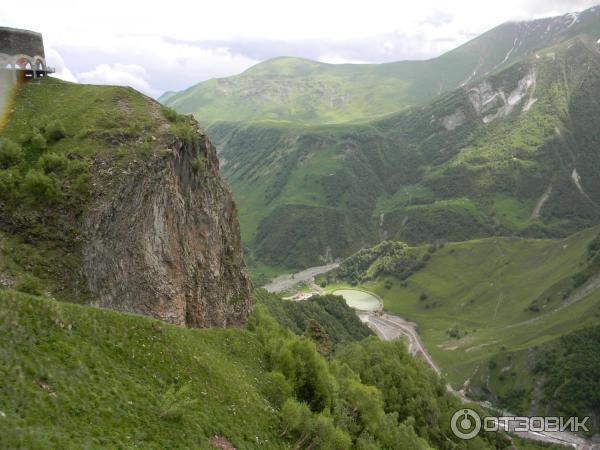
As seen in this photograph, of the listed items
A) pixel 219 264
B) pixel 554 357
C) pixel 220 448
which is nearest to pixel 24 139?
pixel 219 264

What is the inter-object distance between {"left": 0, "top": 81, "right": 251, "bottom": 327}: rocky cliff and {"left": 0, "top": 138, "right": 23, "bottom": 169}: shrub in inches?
27.7

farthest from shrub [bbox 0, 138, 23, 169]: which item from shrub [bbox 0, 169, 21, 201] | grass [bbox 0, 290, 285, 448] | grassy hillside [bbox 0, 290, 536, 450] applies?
grass [bbox 0, 290, 285, 448]

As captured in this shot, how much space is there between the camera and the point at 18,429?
70.7 feet

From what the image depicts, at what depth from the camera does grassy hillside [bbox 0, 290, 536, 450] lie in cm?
2461

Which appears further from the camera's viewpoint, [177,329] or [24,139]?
[24,139]

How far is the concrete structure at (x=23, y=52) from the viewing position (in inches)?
2263

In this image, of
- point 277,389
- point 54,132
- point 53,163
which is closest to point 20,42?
point 54,132

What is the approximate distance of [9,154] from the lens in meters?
45.9

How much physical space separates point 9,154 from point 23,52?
2122 cm

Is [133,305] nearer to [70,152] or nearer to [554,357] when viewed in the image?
[70,152]

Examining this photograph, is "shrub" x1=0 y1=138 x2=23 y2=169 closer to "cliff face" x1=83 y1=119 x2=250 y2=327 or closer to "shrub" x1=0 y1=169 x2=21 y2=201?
"shrub" x1=0 y1=169 x2=21 y2=201

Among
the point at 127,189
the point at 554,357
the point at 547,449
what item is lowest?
the point at 547,449

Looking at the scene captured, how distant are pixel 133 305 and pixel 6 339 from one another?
2061cm

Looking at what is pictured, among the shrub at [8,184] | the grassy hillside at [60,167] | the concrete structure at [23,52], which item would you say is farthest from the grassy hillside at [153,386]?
the concrete structure at [23,52]
